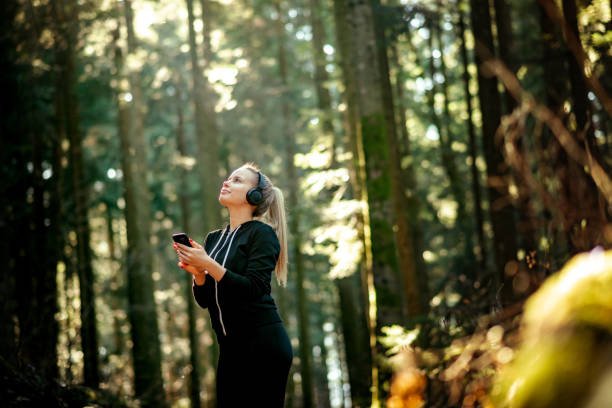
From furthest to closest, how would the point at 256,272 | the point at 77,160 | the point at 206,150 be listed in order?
1. the point at 206,150
2. the point at 77,160
3. the point at 256,272

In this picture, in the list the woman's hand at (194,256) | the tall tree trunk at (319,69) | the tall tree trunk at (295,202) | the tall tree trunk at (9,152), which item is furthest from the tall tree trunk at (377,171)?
the tall tree trunk at (295,202)

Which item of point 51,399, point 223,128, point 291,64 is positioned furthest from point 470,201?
point 51,399

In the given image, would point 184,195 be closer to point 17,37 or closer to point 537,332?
point 17,37

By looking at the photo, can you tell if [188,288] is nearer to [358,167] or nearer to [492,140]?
[358,167]

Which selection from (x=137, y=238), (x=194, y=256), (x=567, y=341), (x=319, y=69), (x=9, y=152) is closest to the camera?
(x=567, y=341)

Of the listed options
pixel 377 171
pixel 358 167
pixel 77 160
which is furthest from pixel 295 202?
pixel 377 171

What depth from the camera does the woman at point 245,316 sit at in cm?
393

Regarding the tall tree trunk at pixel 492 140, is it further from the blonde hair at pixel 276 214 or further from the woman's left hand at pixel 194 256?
the woman's left hand at pixel 194 256

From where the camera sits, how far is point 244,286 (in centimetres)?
391

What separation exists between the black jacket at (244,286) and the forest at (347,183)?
3.78 feet

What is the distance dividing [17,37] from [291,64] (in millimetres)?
10818

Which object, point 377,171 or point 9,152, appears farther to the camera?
point 9,152

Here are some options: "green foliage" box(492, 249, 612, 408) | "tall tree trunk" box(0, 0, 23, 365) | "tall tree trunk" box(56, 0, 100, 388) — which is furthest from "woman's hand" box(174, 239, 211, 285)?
"tall tree trunk" box(56, 0, 100, 388)

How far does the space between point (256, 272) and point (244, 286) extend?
17cm
